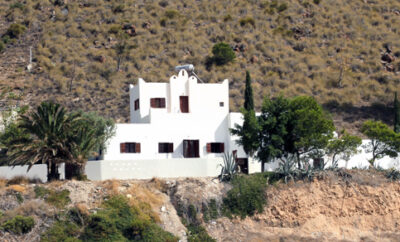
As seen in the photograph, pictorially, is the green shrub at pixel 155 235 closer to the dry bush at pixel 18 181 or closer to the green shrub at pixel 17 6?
the dry bush at pixel 18 181

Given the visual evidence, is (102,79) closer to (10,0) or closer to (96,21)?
(96,21)

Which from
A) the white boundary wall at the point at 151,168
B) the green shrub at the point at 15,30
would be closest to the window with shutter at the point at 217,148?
the white boundary wall at the point at 151,168

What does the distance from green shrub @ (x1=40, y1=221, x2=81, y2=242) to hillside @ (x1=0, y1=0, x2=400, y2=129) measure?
1237 inches

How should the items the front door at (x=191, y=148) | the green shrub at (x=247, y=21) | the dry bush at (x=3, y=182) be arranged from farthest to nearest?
the green shrub at (x=247, y=21), the front door at (x=191, y=148), the dry bush at (x=3, y=182)

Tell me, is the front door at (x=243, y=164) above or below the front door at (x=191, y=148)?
below

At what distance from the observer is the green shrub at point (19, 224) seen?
3659cm

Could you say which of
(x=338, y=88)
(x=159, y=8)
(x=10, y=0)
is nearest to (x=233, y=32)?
(x=159, y=8)

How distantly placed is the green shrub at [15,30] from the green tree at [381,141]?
52448mm

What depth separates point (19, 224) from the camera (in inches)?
1449

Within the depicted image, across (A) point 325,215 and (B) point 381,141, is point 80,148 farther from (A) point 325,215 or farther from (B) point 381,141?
(B) point 381,141

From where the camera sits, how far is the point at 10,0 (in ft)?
317

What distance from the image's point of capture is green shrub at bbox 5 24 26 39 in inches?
3440

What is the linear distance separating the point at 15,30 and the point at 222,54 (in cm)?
2909

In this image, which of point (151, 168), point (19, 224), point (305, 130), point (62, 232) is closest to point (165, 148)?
point (151, 168)
